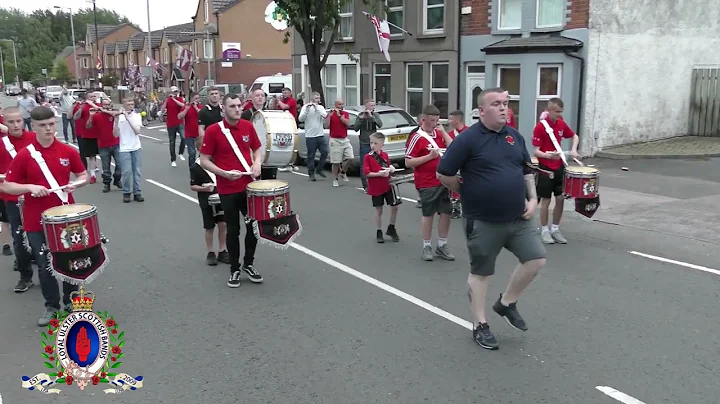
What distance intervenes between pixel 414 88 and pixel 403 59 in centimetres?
104

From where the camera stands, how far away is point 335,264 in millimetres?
7836

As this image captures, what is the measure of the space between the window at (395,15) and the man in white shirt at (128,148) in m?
12.5

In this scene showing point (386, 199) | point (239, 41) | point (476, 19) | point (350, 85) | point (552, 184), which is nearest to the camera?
point (552, 184)

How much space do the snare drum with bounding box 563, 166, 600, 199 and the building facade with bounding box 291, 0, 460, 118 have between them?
12.9 meters

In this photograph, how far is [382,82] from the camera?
24.0 meters

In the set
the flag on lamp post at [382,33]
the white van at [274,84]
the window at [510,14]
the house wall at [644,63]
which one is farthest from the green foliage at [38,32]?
the house wall at [644,63]

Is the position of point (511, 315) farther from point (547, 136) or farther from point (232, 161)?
point (547, 136)

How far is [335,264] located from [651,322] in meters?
3.49

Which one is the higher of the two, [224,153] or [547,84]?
[547,84]

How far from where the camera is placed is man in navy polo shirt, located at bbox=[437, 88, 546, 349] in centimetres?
505

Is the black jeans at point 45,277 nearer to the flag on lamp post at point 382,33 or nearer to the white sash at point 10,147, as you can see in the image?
the white sash at point 10,147

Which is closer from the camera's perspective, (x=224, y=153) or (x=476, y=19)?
(x=224, y=153)

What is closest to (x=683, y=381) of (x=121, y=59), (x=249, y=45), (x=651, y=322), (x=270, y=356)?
(x=651, y=322)

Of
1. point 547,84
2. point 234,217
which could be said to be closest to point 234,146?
point 234,217
